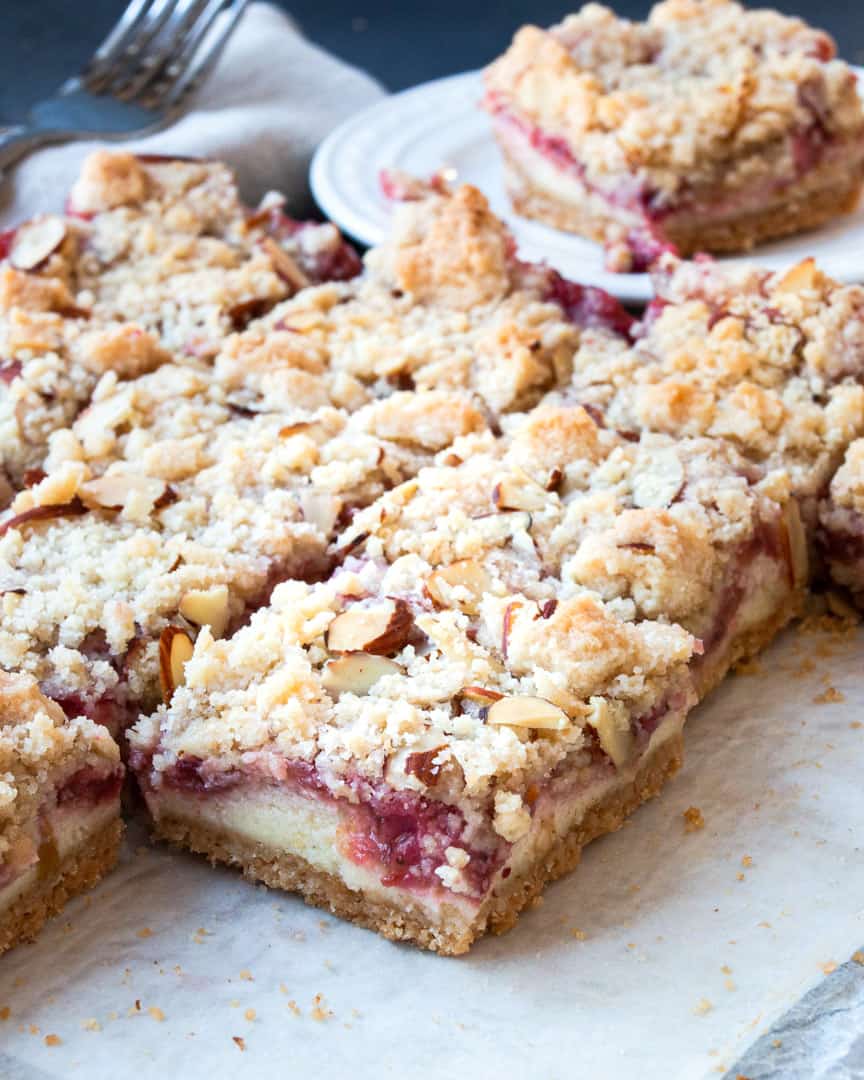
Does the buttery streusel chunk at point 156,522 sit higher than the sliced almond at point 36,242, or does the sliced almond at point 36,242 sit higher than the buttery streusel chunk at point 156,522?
the sliced almond at point 36,242

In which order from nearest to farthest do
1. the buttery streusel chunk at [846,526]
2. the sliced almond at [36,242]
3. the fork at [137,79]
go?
the buttery streusel chunk at [846,526] < the sliced almond at [36,242] < the fork at [137,79]

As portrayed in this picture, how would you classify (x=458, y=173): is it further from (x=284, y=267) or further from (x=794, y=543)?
(x=794, y=543)

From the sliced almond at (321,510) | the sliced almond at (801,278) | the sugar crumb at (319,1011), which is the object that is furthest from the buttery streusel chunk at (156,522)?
the sliced almond at (801,278)

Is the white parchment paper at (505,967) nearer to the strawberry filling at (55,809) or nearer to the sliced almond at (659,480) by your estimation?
the strawberry filling at (55,809)

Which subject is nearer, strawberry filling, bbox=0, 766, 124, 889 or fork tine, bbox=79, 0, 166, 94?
strawberry filling, bbox=0, 766, 124, 889

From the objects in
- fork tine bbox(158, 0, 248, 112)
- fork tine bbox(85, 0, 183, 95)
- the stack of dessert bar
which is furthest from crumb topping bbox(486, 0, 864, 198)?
fork tine bbox(85, 0, 183, 95)

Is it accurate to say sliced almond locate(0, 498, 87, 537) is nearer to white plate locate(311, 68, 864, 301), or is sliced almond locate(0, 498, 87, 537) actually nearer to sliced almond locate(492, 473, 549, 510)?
sliced almond locate(492, 473, 549, 510)
